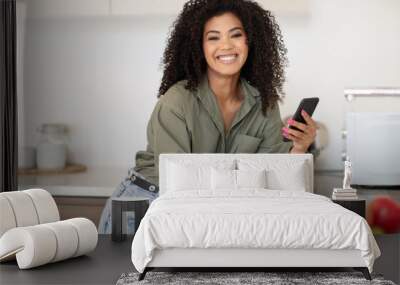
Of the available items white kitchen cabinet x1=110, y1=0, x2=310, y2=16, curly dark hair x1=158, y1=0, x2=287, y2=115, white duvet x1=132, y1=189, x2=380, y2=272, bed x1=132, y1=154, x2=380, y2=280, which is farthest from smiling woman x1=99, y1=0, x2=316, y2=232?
white duvet x1=132, y1=189, x2=380, y2=272

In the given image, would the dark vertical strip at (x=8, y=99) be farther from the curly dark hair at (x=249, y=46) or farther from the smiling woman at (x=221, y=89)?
the curly dark hair at (x=249, y=46)

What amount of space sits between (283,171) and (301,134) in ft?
2.51

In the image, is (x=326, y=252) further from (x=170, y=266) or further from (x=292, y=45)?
(x=292, y=45)

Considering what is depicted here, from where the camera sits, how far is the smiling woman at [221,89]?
20.6ft

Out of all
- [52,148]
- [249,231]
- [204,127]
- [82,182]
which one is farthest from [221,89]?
[249,231]

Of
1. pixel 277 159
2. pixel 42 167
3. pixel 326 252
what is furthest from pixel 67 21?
pixel 326 252

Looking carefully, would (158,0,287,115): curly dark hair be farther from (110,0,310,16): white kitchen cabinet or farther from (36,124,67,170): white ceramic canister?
(36,124,67,170): white ceramic canister

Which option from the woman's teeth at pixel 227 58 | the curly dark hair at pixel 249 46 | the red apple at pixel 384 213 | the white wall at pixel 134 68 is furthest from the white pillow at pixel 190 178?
the red apple at pixel 384 213

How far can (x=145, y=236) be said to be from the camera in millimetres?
4395

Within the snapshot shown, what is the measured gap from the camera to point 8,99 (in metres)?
7.02

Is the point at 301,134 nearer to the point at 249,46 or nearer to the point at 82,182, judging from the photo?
the point at 249,46

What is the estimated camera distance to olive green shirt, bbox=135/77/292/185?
619cm

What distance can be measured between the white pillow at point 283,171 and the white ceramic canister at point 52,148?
2.25 m

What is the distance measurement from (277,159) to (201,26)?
138cm
